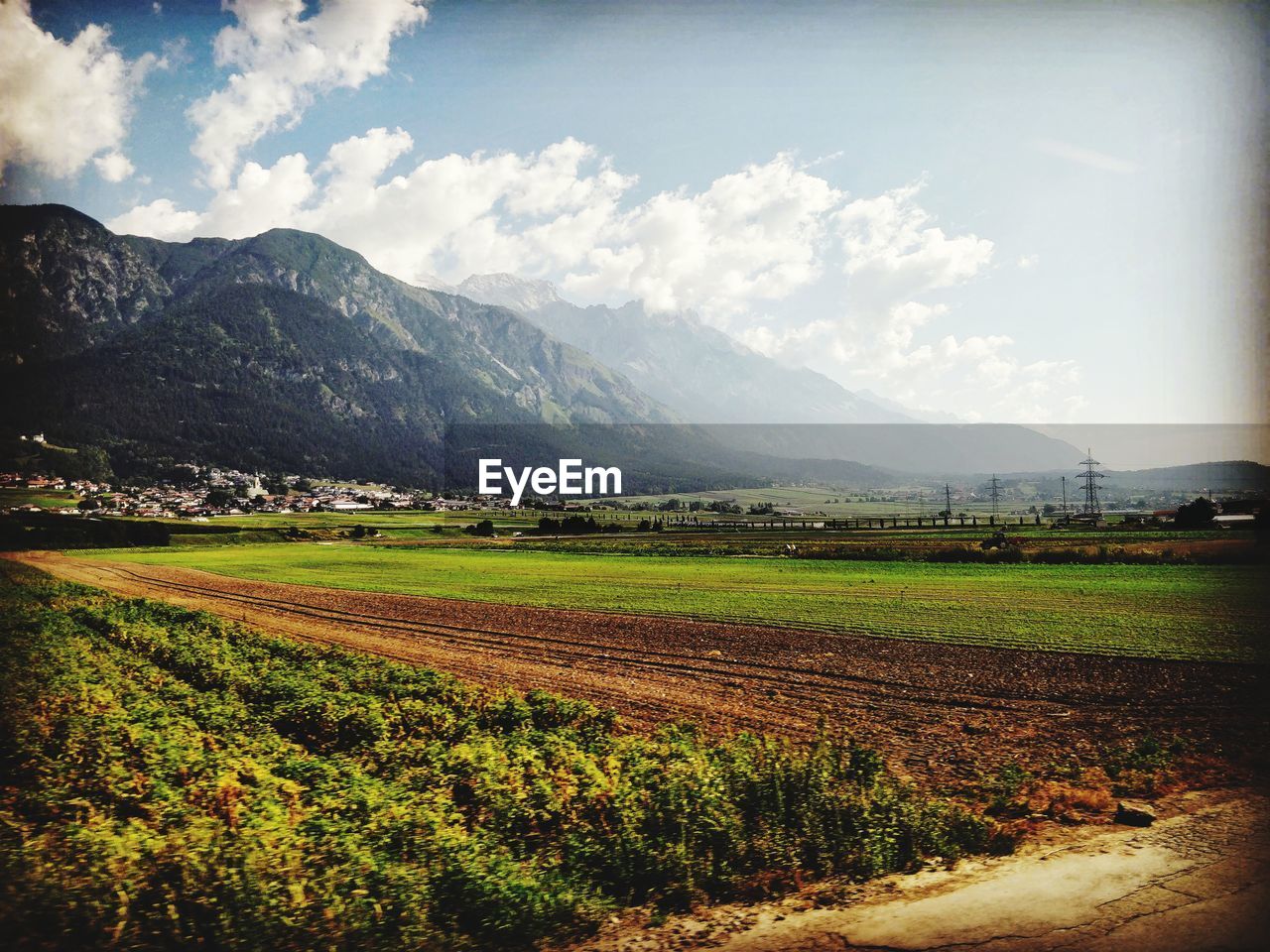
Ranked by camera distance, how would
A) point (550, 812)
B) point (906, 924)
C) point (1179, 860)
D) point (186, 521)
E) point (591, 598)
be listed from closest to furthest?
point (906, 924), point (1179, 860), point (550, 812), point (591, 598), point (186, 521)

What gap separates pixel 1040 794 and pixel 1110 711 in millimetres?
6589

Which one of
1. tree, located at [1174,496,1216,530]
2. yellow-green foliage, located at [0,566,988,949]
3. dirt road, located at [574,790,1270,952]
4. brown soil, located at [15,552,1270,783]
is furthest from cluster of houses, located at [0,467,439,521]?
tree, located at [1174,496,1216,530]

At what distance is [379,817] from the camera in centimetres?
814

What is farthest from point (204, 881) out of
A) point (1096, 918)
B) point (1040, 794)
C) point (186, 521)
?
point (186, 521)

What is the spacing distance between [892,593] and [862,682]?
20221 mm

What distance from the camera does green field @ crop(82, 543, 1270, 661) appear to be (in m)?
24.2

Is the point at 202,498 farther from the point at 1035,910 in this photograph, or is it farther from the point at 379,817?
the point at 1035,910

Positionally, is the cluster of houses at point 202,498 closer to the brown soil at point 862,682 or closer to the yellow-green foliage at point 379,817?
the yellow-green foliage at point 379,817

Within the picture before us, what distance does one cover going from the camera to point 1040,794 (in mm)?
10703

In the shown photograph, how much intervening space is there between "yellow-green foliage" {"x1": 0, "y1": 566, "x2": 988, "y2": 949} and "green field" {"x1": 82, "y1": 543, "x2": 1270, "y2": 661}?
1698cm

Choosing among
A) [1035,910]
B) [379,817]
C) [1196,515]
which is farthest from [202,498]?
[1196,515]

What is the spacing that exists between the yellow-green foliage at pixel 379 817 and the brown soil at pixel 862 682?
3.39 metres

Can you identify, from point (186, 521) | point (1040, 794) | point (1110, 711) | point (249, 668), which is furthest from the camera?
point (186, 521)

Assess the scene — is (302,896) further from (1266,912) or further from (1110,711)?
(1110,711)
